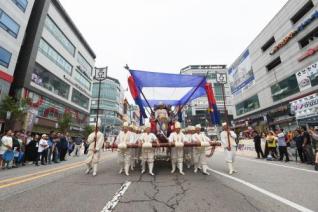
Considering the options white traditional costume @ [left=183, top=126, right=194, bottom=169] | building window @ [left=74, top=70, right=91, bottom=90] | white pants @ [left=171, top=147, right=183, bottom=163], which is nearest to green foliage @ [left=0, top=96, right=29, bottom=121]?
white traditional costume @ [left=183, top=126, right=194, bottom=169]

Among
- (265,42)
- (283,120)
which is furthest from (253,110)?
(265,42)

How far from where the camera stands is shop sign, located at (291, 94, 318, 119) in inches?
396

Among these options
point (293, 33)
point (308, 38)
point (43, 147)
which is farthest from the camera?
point (293, 33)

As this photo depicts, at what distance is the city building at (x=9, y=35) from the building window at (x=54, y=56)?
4851 mm

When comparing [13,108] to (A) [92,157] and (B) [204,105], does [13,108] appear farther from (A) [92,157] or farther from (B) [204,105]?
(B) [204,105]

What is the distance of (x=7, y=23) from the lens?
2264 centimetres

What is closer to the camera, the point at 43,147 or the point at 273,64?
the point at 43,147

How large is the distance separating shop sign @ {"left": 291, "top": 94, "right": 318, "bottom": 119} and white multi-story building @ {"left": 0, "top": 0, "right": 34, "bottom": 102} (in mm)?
29648

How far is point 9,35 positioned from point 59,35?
524 inches

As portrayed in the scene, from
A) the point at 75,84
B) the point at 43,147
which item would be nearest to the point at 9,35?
the point at 75,84

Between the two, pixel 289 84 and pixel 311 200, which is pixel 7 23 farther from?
pixel 289 84

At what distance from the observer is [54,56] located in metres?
33.4

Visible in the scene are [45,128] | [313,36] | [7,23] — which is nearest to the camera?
[7,23]

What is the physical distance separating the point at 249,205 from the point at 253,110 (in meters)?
43.6
